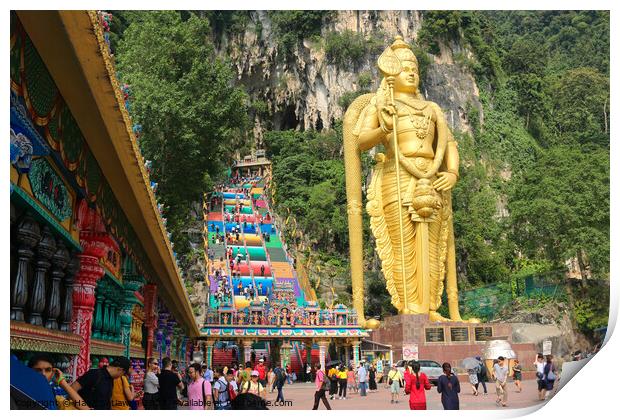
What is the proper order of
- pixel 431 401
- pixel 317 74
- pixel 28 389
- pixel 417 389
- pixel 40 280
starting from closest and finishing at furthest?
pixel 28 389, pixel 40 280, pixel 417 389, pixel 431 401, pixel 317 74

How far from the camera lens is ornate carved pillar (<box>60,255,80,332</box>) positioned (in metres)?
4.66

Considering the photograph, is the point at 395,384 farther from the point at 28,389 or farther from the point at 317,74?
the point at 317,74

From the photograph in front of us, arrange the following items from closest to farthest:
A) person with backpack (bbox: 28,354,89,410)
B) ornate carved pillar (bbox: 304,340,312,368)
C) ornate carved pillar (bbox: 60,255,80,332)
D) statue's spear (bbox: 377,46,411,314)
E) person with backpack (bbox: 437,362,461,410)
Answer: person with backpack (bbox: 28,354,89,410)
ornate carved pillar (bbox: 60,255,80,332)
person with backpack (bbox: 437,362,461,410)
statue's spear (bbox: 377,46,411,314)
ornate carved pillar (bbox: 304,340,312,368)

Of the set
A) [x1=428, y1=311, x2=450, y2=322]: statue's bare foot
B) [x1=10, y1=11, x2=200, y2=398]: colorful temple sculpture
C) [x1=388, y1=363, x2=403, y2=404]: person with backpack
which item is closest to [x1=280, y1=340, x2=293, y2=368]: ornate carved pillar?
[x1=428, y1=311, x2=450, y2=322]: statue's bare foot

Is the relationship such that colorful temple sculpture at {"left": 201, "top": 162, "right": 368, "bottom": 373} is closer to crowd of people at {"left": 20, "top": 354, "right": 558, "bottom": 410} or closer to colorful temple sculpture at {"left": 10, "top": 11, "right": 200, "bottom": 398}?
crowd of people at {"left": 20, "top": 354, "right": 558, "bottom": 410}

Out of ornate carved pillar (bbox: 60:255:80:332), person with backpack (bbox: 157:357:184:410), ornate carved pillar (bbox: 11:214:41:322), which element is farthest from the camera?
person with backpack (bbox: 157:357:184:410)

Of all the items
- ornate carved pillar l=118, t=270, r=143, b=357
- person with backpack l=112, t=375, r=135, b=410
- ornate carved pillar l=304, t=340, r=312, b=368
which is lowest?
person with backpack l=112, t=375, r=135, b=410

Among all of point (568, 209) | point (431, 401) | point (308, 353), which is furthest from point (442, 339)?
point (568, 209)

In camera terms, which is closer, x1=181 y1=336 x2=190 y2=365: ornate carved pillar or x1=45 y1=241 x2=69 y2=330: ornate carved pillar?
x1=45 y1=241 x2=69 y2=330: ornate carved pillar

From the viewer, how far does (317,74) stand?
122 feet

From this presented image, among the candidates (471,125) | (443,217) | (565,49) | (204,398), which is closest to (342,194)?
(471,125)

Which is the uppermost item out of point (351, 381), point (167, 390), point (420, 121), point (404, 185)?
point (420, 121)

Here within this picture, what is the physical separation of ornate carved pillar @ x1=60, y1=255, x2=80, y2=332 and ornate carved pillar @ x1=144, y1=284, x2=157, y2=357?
4.43 metres

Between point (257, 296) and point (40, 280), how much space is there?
58.0 ft
